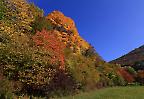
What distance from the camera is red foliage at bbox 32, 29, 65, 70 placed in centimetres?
3975

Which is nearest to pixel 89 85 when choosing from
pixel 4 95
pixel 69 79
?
pixel 69 79

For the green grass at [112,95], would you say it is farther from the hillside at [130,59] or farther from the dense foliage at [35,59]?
the hillside at [130,59]

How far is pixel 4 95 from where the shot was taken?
29.6 meters

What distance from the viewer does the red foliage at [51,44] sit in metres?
39.8

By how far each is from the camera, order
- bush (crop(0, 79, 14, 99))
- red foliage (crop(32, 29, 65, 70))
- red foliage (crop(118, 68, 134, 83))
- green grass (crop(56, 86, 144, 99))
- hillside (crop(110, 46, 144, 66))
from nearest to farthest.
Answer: bush (crop(0, 79, 14, 99)), green grass (crop(56, 86, 144, 99)), red foliage (crop(32, 29, 65, 70)), red foliage (crop(118, 68, 134, 83)), hillside (crop(110, 46, 144, 66))

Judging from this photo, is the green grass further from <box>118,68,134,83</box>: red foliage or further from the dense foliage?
<box>118,68,134,83</box>: red foliage

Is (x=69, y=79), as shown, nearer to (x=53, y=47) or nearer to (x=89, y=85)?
(x=53, y=47)

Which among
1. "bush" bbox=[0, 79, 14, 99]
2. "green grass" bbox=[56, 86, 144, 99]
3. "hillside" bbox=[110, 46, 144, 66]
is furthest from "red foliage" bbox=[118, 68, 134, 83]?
"bush" bbox=[0, 79, 14, 99]

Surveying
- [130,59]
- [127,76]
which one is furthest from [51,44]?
[130,59]

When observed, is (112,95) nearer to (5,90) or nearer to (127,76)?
(5,90)

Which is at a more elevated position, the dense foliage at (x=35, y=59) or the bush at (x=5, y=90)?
the dense foliage at (x=35, y=59)

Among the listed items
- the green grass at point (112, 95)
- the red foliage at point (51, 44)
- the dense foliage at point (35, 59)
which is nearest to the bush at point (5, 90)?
the dense foliage at point (35, 59)

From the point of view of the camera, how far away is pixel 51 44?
40.9 m

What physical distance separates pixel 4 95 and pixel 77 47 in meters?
25.0
